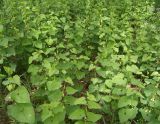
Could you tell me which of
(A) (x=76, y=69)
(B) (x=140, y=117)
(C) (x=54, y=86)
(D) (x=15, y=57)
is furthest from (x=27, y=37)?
(B) (x=140, y=117)

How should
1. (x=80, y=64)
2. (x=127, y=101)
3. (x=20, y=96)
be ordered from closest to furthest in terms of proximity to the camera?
(x=20, y=96) < (x=127, y=101) < (x=80, y=64)

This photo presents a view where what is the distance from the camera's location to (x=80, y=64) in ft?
12.5

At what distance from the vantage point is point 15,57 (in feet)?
14.5

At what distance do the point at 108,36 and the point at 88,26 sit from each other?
57 cm

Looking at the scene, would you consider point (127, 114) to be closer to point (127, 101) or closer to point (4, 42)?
point (127, 101)

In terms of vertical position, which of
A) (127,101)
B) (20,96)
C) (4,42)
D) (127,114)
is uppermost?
(4,42)

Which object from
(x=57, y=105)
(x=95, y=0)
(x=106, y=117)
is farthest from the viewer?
(x=95, y=0)

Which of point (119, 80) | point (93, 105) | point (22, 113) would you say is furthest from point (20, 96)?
point (119, 80)

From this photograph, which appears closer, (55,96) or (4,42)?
(55,96)

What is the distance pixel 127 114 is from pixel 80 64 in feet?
2.96

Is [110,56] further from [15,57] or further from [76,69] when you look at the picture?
[15,57]

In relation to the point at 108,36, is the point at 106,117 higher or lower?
lower

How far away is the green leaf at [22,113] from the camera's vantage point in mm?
2924

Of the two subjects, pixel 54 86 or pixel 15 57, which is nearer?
pixel 54 86
